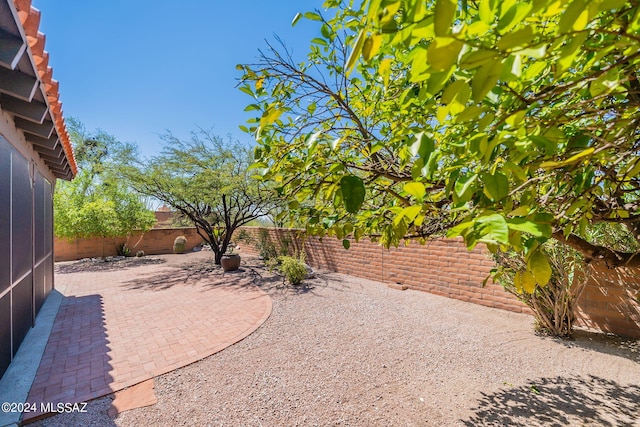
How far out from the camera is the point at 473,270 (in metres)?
6.23

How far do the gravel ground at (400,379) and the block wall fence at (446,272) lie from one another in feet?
1.32

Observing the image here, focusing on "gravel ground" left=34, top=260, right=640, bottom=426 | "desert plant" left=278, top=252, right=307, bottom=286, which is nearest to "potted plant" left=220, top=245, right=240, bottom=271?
"desert plant" left=278, top=252, right=307, bottom=286

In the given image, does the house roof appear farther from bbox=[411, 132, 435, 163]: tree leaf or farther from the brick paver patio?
the brick paver patio

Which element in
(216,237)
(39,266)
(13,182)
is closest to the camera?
(13,182)

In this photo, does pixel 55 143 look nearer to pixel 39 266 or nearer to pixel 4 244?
pixel 4 244

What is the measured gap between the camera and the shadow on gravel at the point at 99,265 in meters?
10.8

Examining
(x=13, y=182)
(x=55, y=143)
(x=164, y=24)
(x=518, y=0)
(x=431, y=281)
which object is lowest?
(x=431, y=281)

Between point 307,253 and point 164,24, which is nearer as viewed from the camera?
point 164,24

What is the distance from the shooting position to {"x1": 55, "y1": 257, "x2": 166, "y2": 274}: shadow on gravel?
10836 millimetres

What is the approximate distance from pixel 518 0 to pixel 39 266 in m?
8.07

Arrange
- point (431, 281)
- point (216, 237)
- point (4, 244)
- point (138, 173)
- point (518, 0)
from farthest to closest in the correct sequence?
1. point (216, 237)
2. point (138, 173)
3. point (431, 281)
4. point (4, 244)
5. point (518, 0)

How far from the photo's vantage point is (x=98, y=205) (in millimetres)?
12367

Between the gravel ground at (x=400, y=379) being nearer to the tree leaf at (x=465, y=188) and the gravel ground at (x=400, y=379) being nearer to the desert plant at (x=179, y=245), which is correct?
A: the tree leaf at (x=465, y=188)

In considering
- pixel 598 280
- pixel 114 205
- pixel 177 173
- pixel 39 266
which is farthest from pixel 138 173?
pixel 598 280
